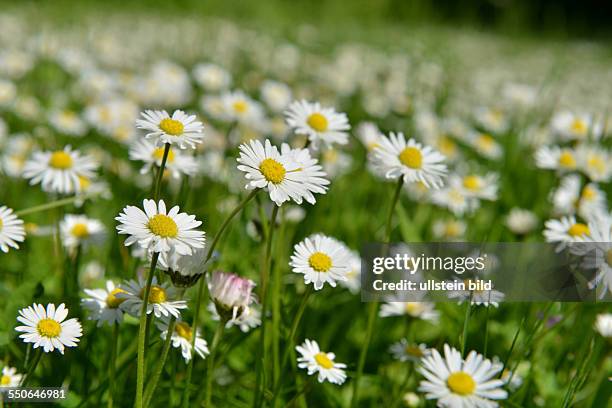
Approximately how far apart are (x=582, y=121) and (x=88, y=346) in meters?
1.42

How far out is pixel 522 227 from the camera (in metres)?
1.64

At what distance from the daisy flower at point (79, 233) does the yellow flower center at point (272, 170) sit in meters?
0.61

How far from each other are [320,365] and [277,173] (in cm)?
29

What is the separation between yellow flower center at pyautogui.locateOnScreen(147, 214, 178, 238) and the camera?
0.75 m

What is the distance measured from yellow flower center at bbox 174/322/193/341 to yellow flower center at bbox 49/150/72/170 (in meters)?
0.52

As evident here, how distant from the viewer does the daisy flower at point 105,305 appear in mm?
883

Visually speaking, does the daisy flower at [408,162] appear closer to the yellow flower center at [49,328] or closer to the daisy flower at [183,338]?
the daisy flower at [183,338]

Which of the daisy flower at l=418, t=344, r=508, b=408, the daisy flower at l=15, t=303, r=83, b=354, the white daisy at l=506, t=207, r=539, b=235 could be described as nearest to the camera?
the daisy flower at l=418, t=344, r=508, b=408

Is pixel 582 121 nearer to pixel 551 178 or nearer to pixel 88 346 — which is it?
pixel 551 178

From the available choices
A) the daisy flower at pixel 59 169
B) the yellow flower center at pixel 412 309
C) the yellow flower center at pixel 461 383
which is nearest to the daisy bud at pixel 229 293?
the yellow flower center at pixel 461 383

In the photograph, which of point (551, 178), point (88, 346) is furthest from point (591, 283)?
point (551, 178)

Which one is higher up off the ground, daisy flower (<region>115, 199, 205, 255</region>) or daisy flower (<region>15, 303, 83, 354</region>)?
daisy flower (<region>115, 199, 205, 255</region>)

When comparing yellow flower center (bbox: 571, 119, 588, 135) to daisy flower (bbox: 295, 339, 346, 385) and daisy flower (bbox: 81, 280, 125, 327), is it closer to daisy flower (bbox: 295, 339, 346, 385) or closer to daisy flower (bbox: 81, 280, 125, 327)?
daisy flower (bbox: 295, 339, 346, 385)

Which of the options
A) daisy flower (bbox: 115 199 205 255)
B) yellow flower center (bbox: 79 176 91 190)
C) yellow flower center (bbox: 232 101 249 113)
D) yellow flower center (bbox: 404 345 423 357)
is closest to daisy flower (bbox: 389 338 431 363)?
yellow flower center (bbox: 404 345 423 357)
